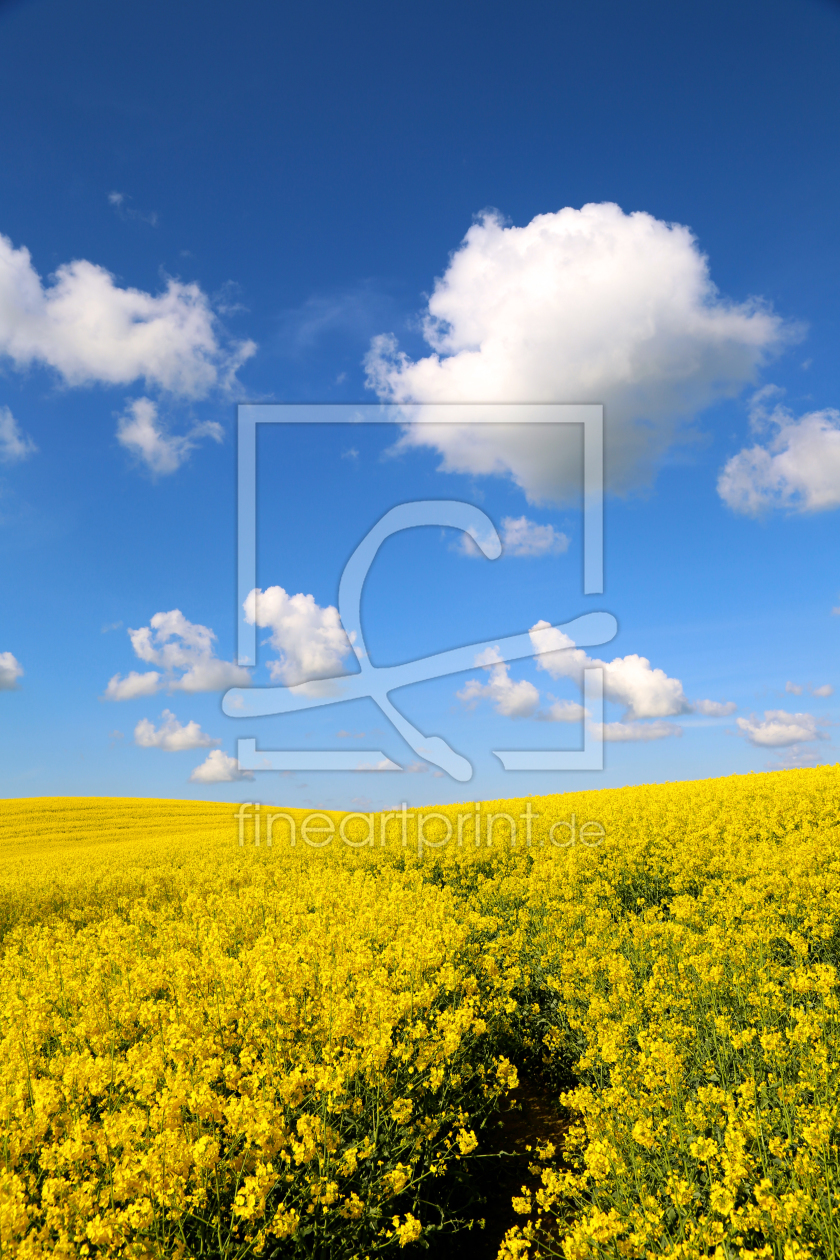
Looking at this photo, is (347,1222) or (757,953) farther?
(757,953)

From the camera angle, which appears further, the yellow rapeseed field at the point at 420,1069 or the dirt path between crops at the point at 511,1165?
the dirt path between crops at the point at 511,1165

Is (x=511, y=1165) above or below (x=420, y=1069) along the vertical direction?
below

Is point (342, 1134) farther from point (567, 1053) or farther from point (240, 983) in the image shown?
point (567, 1053)

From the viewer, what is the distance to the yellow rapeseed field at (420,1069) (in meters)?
3.35

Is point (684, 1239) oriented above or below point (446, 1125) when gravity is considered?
above

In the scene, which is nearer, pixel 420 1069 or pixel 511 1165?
pixel 420 1069

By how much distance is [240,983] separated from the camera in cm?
531

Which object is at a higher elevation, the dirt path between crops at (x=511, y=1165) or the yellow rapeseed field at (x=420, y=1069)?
the yellow rapeseed field at (x=420, y=1069)

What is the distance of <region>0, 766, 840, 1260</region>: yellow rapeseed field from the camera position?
3.35m

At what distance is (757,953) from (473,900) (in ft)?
13.6

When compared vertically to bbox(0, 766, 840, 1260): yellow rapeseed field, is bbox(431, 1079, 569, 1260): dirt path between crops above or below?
below

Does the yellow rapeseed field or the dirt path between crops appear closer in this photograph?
the yellow rapeseed field

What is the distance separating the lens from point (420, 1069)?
434 cm

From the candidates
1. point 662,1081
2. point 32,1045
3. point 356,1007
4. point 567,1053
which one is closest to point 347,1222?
point 356,1007
